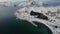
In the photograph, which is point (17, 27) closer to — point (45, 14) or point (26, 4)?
point (45, 14)

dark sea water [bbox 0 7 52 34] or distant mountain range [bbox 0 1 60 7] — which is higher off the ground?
distant mountain range [bbox 0 1 60 7]

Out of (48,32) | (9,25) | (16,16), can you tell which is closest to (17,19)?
(16,16)

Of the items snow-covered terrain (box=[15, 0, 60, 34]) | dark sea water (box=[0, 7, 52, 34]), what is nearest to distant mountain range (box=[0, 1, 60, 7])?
snow-covered terrain (box=[15, 0, 60, 34])

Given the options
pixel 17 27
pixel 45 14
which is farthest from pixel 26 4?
pixel 17 27

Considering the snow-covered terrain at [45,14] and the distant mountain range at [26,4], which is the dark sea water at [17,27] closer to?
the snow-covered terrain at [45,14]

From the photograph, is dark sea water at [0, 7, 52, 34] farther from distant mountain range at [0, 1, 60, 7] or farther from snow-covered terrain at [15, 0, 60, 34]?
distant mountain range at [0, 1, 60, 7]

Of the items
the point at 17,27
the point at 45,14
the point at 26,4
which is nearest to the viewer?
the point at 17,27

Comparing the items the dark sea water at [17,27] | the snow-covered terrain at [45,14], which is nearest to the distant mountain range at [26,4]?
the snow-covered terrain at [45,14]

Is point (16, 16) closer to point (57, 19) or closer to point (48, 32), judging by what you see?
point (57, 19)
